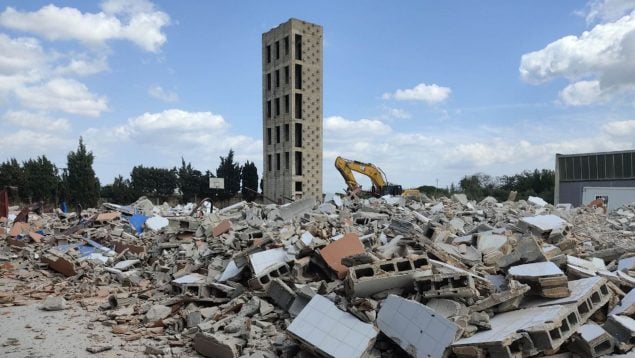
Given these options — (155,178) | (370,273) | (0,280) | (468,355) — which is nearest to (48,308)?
(0,280)

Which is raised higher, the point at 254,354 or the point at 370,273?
the point at 370,273

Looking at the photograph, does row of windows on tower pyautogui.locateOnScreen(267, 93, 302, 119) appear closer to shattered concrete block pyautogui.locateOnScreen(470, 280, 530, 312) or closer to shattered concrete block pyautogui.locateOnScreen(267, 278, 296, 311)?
shattered concrete block pyautogui.locateOnScreen(267, 278, 296, 311)

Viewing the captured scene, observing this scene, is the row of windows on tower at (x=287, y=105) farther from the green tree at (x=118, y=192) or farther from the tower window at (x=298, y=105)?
the green tree at (x=118, y=192)

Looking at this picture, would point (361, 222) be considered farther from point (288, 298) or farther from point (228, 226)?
point (288, 298)

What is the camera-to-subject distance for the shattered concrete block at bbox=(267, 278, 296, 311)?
239 inches

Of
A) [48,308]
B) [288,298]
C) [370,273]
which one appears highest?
[370,273]

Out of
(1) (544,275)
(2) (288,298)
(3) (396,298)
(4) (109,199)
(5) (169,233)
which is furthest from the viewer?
(4) (109,199)

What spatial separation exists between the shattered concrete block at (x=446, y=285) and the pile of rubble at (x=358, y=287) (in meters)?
0.01

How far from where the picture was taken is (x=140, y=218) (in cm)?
1426

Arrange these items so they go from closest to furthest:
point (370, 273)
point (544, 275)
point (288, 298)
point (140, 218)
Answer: point (544, 275) → point (370, 273) → point (288, 298) → point (140, 218)

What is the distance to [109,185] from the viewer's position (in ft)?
149

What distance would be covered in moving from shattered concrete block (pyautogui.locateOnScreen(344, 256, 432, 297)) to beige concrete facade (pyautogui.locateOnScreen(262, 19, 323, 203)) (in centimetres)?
2526

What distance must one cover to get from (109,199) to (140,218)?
33.0 m

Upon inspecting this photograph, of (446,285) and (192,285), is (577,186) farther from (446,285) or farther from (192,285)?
(446,285)
